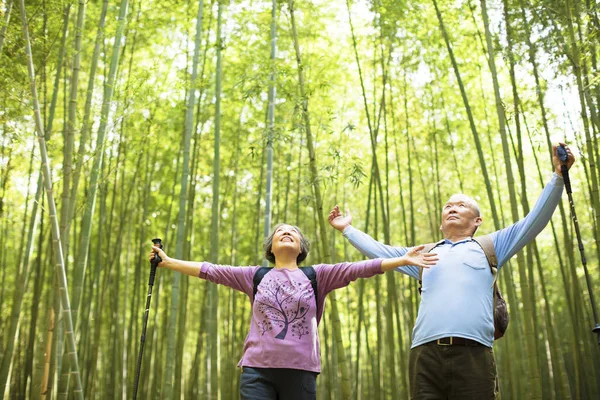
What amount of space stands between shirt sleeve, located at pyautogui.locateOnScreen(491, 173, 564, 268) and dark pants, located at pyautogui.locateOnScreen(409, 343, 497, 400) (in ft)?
1.25

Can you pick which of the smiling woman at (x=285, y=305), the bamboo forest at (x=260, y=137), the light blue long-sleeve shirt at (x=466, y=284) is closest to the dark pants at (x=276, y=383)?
the smiling woman at (x=285, y=305)

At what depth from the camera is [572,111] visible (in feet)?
16.8

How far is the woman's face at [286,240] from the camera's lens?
236 centimetres

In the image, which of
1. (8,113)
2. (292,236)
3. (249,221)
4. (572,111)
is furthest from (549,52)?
(249,221)

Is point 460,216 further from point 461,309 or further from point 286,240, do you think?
point 286,240

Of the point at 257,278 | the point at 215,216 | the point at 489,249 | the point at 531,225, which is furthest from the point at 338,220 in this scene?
the point at 215,216

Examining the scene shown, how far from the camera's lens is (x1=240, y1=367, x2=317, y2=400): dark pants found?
209 cm

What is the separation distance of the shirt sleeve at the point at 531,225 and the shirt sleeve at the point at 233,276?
929mm

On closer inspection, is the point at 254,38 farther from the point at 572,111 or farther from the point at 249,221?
the point at 572,111

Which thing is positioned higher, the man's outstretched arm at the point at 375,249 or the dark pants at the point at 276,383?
the man's outstretched arm at the point at 375,249

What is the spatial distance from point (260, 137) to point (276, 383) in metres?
4.22

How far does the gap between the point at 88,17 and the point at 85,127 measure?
201 centimetres

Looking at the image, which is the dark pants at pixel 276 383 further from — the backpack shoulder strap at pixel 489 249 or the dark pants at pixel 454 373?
the backpack shoulder strap at pixel 489 249

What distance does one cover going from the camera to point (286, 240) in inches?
93.1
